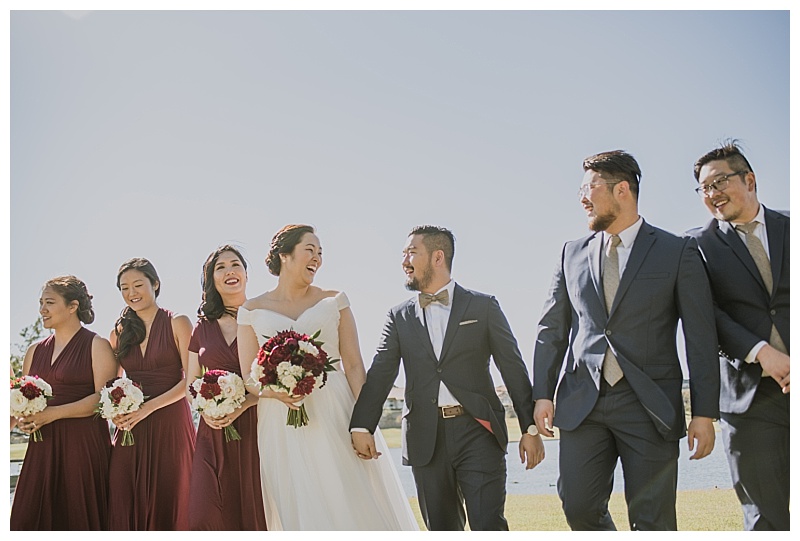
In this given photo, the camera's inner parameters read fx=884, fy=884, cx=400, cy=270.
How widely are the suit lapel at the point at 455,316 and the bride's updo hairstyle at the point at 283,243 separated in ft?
4.23

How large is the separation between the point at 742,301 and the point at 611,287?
2.90 feet

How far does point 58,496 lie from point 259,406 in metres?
1.82

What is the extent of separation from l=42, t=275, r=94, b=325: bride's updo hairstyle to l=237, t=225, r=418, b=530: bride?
1579mm

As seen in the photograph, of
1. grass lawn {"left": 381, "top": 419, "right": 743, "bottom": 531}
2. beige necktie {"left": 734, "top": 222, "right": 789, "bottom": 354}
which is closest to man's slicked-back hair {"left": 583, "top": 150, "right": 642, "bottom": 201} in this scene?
beige necktie {"left": 734, "top": 222, "right": 789, "bottom": 354}

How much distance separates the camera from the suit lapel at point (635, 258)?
5.35m

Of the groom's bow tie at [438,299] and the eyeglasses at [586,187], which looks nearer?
the eyeglasses at [586,187]

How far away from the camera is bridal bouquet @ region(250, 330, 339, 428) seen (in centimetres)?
584

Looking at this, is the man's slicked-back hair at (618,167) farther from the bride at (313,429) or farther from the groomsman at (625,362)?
the bride at (313,429)

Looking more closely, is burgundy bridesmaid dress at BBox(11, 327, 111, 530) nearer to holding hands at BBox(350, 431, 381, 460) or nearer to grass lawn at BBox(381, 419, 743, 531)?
holding hands at BBox(350, 431, 381, 460)

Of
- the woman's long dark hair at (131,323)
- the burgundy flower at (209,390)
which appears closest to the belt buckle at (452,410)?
the burgundy flower at (209,390)

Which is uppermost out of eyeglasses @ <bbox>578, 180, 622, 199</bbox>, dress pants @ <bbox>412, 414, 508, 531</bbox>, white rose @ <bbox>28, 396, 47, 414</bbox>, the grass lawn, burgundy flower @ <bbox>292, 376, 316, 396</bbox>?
eyeglasses @ <bbox>578, 180, 622, 199</bbox>

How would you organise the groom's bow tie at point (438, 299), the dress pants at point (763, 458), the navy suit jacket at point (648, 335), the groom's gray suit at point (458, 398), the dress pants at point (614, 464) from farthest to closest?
the groom's bow tie at point (438, 299)
the groom's gray suit at point (458, 398)
the dress pants at point (763, 458)
the navy suit jacket at point (648, 335)
the dress pants at point (614, 464)

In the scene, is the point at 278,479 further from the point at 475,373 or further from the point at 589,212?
the point at 589,212
